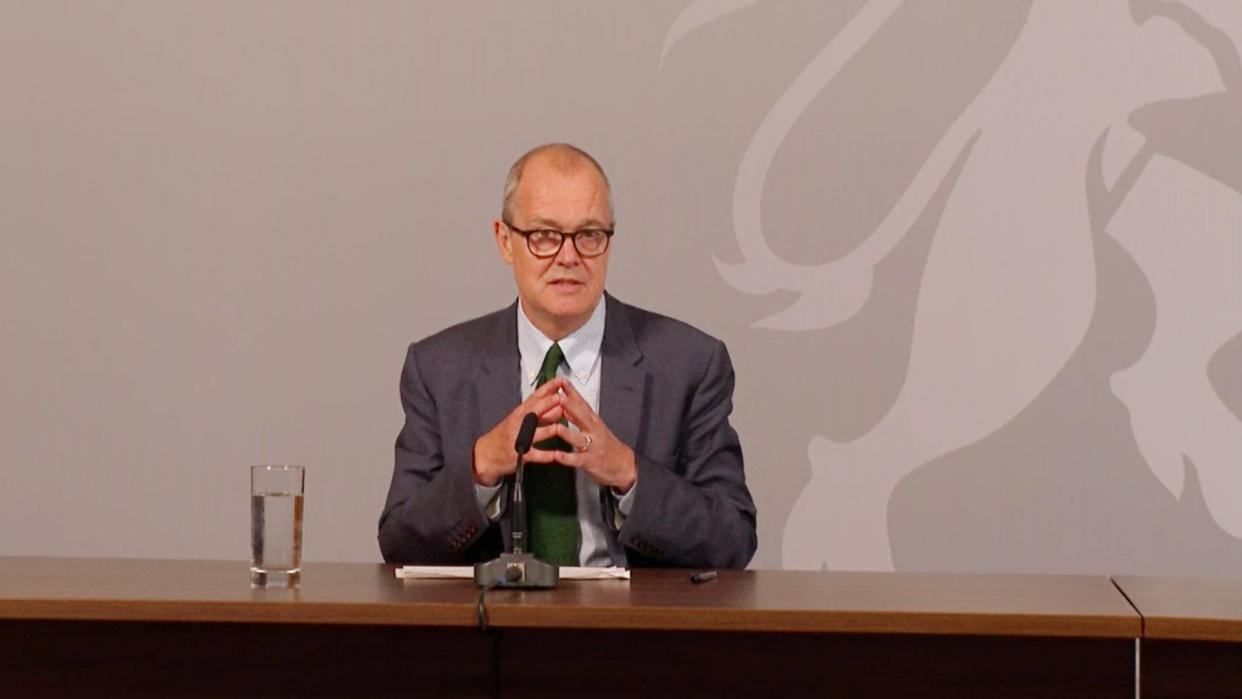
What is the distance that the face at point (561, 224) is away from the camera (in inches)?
114

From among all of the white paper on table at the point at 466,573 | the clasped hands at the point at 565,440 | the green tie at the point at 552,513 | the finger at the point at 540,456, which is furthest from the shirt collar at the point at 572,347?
the white paper on table at the point at 466,573

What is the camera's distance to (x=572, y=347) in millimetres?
3000

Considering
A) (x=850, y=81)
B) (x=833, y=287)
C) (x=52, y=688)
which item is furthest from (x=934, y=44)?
(x=52, y=688)

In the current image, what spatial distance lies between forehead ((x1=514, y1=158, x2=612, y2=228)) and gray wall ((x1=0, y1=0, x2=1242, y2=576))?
2.63 ft

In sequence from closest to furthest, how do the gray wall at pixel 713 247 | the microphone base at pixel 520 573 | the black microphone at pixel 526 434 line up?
the microphone base at pixel 520 573
the black microphone at pixel 526 434
the gray wall at pixel 713 247

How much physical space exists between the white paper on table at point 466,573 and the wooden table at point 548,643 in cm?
15

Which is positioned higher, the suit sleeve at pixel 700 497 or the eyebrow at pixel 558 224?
the eyebrow at pixel 558 224

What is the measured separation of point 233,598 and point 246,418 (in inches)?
64.6

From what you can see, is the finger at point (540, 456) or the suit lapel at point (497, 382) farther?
the suit lapel at point (497, 382)

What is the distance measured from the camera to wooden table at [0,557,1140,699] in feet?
7.00

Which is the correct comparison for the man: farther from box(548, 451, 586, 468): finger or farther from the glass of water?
the glass of water

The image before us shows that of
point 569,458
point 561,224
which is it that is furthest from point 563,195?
point 569,458

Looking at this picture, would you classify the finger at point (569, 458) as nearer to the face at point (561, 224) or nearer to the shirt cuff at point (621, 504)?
the shirt cuff at point (621, 504)

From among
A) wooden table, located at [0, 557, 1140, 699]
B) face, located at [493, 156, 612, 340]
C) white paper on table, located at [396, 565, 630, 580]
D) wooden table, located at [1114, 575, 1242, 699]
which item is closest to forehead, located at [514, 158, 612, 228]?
face, located at [493, 156, 612, 340]
